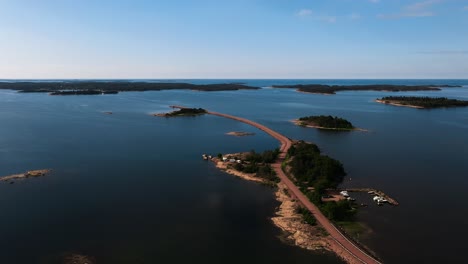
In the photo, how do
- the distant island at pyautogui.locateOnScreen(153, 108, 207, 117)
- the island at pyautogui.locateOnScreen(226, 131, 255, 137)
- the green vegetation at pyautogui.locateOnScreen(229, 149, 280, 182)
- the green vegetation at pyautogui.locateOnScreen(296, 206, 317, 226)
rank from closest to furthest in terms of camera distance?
the green vegetation at pyautogui.locateOnScreen(296, 206, 317, 226)
the green vegetation at pyautogui.locateOnScreen(229, 149, 280, 182)
the island at pyautogui.locateOnScreen(226, 131, 255, 137)
the distant island at pyautogui.locateOnScreen(153, 108, 207, 117)

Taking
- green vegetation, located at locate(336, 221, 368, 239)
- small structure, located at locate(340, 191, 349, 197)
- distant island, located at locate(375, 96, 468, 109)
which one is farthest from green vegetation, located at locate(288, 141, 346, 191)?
distant island, located at locate(375, 96, 468, 109)

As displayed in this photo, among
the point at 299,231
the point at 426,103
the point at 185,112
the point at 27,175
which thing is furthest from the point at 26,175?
the point at 426,103

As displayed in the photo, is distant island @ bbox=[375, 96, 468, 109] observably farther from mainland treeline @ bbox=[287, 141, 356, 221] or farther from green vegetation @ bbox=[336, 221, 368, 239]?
green vegetation @ bbox=[336, 221, 368, 239]

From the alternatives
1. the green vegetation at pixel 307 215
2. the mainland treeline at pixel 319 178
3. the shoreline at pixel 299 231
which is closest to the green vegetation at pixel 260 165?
the mainland treeline at pixel 319 178

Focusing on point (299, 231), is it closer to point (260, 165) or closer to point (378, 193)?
point (378, 193)

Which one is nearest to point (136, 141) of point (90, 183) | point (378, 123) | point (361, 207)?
point (90, 183)

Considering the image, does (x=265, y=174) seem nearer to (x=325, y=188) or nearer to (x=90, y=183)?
(x=325, y=188)
